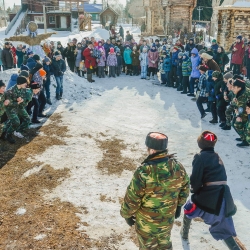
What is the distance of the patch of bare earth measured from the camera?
4145 millimetres

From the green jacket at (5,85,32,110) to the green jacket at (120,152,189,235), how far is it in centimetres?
498

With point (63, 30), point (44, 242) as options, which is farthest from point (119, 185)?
point (63, 30)

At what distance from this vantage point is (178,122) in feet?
30.1

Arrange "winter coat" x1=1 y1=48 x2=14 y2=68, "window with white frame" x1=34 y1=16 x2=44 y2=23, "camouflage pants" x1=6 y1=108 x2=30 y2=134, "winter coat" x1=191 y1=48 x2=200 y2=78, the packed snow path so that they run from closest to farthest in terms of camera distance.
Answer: the packed snow path
"camouflage pants" x1=6 y1=108 x2=30 y2=134
"winter coat" x1=191 y1=48 x2=200 y2=78
"winter coat" x1=1 y1=48 x2=14 y2=68
"window with white frame" x1=34 y1=16 x2=44 y2=23

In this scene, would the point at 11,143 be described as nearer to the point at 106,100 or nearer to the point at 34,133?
the point at 34,133

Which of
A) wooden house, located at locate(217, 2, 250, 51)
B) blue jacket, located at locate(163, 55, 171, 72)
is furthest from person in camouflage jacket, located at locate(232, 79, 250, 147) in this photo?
wooden house, located at locate(217, 2, 250, 51)

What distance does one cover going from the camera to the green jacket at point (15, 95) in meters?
7.21

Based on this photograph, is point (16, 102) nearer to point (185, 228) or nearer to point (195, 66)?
point (185, 228)

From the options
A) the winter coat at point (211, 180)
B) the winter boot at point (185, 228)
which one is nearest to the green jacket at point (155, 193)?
the winter coat at point (211, 180)

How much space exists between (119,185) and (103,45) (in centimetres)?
1179

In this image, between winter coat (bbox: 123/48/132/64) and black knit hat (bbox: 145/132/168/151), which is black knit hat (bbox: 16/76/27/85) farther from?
winter coat (bbox: 123/48/132/64)

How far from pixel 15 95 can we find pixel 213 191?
207 inches

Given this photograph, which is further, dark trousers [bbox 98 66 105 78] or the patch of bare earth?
dark trousers [bbox 98 66 105 78]

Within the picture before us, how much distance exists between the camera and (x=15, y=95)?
7.25 meters
